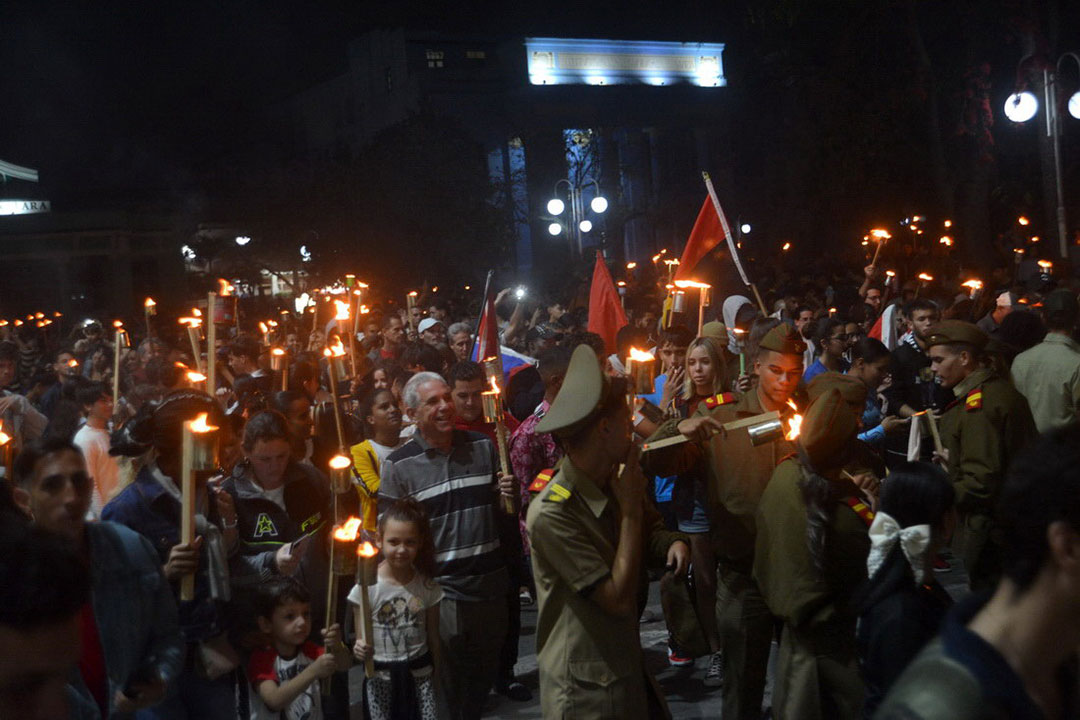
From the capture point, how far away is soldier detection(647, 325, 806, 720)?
571cm

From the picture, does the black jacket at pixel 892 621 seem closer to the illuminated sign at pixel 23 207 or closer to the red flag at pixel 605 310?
the red flag at pixel 605 310

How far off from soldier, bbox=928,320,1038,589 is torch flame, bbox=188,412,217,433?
12.7 ft

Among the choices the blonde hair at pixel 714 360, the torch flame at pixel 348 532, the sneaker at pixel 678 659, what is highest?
the blonde hair at pixel 714 360

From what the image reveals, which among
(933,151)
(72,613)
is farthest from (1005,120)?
(72,613)

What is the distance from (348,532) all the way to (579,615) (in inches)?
51.8

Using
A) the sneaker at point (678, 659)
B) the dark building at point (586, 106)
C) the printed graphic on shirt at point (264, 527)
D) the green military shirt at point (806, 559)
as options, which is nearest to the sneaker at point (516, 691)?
the sneaker at point (678, 659)

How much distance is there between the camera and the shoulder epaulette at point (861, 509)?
4746 mm

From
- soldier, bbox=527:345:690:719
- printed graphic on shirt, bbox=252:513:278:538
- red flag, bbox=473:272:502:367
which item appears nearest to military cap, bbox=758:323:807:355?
soldier, bbox=527:345:690:719

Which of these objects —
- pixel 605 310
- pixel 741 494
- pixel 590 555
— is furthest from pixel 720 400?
pixel 605 310

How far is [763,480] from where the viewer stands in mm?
5887

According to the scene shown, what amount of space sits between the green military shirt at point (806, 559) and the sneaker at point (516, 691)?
2800 millimetres

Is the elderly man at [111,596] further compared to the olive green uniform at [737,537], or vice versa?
the olive green uniform at [737,537]

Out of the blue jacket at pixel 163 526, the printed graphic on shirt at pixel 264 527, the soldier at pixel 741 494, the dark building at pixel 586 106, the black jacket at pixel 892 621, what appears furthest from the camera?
the dark building at pixel 586 106

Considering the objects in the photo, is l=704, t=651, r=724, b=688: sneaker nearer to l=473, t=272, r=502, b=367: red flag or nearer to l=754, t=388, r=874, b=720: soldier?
l=754, t=388, r=874, b=720: soldier
